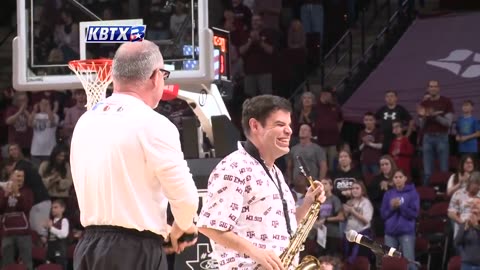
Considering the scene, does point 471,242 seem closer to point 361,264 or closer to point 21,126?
point 361,264

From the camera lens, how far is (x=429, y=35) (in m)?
20.1

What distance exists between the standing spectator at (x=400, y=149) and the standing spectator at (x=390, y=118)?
0.26ft

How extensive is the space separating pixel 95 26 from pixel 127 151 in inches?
191

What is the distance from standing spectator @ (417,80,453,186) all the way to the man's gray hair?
11.4 meters

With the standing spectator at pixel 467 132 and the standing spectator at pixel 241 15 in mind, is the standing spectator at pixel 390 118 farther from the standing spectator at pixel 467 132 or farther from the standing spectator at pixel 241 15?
the standing spectator at pixel 241 15

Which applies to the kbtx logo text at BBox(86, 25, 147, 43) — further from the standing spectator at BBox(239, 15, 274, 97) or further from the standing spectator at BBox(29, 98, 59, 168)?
the standing spectator at BBox(239, 15, 274, 97)

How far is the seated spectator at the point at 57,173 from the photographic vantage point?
16.7m

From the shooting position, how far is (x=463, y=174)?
49.2 ft

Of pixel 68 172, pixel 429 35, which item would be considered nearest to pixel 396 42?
pixel 429 35

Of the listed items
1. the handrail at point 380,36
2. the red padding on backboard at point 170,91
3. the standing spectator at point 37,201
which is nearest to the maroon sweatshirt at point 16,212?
the standing spectator at point 37,201

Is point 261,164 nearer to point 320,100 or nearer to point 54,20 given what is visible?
point 54,20

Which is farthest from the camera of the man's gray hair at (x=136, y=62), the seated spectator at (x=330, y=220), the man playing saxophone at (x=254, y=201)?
the seated spectator at (x=330, y=220)

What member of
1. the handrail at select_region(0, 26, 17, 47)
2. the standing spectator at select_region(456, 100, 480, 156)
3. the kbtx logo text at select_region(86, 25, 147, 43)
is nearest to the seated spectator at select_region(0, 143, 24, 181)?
the handrail at select_region(0, 26, 17, 47)

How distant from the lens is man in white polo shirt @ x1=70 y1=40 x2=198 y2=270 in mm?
5453
